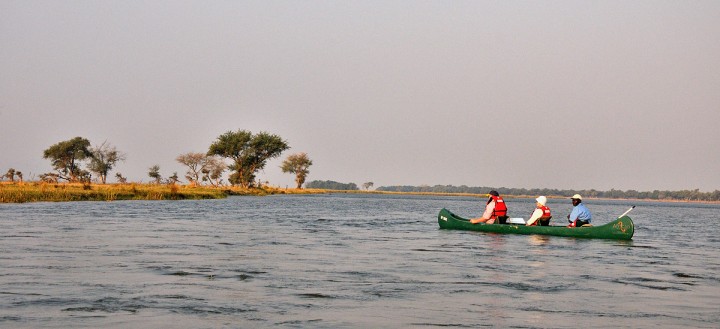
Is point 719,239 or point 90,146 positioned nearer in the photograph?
point 719,239

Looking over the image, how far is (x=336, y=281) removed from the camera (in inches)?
687

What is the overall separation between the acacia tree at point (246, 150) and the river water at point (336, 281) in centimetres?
9078

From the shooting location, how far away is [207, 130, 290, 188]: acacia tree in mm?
122312

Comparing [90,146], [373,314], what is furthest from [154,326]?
[90,146]

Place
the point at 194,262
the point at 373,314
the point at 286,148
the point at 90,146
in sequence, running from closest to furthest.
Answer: the point at 373,314
the point at 194,262
the point at 90,146
the point at 286,148

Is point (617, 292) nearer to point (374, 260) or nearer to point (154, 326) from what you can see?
point (374, 260)

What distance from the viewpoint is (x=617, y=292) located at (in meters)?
16.9

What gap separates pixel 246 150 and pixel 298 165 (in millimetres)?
50747

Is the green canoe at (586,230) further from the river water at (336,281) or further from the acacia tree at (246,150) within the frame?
the acacia tree at (246,150)

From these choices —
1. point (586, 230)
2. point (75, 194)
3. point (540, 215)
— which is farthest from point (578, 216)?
point (75, 194)

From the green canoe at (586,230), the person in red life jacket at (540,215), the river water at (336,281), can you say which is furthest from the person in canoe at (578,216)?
the river water at (336,281)

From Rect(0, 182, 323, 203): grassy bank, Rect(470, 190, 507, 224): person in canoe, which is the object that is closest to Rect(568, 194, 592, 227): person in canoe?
Rect(470, 190, 507, 224): person in canoe

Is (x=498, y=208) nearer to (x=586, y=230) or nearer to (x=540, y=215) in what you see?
(x=540, y=215)

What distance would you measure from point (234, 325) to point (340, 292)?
407cm
